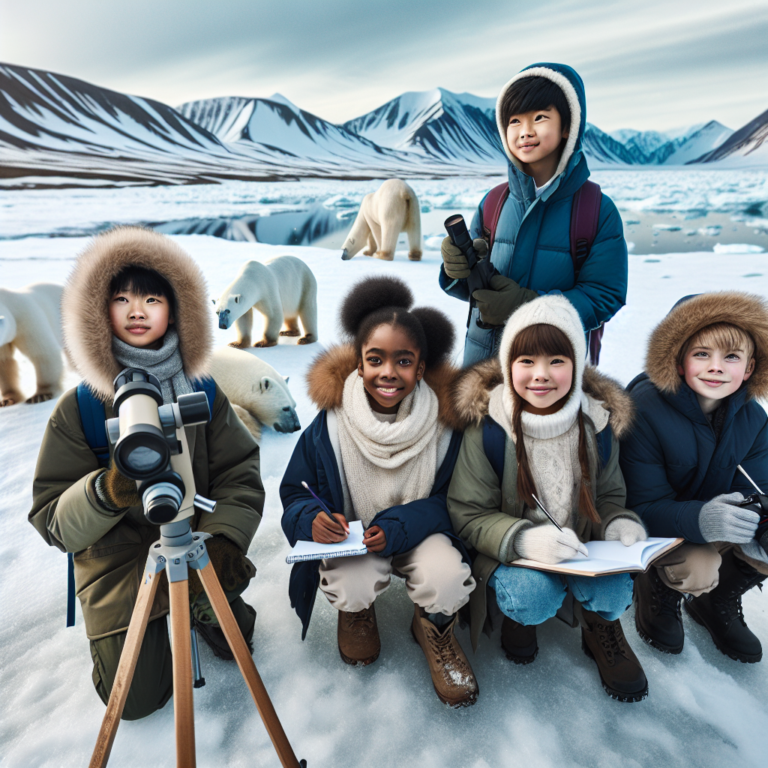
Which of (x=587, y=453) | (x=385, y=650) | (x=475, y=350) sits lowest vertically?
(x=385, y=650)

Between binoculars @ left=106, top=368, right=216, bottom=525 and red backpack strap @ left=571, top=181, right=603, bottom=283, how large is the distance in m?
1.17

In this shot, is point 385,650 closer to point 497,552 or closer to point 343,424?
point 497,552

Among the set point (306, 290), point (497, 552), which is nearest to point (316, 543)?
point (497, 552)

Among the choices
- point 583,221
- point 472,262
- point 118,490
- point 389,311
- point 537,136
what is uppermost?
point 537,136

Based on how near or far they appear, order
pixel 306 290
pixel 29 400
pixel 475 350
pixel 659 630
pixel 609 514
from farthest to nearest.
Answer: pixel 306 290, pixel 29 400, pixel 475 350, pixel 659 630, pixel 609 514

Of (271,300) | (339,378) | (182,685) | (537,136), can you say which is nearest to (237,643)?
(182,685)

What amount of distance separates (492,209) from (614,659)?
131 centimetres

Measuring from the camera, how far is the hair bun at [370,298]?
1430 millimetres

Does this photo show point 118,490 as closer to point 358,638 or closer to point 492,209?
point 358,638

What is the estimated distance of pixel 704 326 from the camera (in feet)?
4.28

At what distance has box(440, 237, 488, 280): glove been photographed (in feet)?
4.77

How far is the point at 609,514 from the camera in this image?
4.23 ft

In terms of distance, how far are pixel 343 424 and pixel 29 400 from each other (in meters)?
2.53

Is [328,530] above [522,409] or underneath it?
underneath
